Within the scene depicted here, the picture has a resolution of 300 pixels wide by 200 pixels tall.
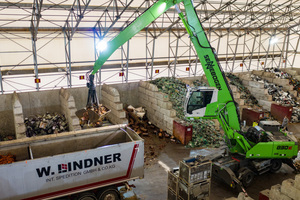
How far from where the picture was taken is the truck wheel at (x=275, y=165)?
1059 centimetres

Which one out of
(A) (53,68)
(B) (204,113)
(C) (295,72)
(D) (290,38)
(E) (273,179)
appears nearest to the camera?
(B) (204,113)

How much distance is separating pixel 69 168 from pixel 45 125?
643 cm

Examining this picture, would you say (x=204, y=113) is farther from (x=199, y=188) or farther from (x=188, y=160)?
(x=199, y=188)

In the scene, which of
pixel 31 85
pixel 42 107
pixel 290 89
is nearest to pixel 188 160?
pixel 42 107

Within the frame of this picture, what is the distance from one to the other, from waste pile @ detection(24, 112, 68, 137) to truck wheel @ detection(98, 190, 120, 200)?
5.76 meters

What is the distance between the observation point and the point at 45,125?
43.4 feet

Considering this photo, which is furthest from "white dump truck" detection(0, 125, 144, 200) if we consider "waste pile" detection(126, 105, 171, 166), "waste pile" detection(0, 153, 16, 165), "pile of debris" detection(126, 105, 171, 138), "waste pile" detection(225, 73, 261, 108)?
"waste pile" detection(225, 73, 261, 108)

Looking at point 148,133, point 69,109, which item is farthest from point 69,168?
point 148,133

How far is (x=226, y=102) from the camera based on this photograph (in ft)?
31.9

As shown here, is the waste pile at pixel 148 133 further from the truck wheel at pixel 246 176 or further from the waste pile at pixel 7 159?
the waste pile at pixel 7 159

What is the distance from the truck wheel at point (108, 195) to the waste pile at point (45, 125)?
5760 mm

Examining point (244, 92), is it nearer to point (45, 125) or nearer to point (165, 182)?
point (165, 182)

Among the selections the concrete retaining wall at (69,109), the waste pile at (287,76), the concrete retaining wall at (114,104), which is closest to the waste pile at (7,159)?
the concrete retaining wall at (69,109)

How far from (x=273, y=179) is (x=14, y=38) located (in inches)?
582
